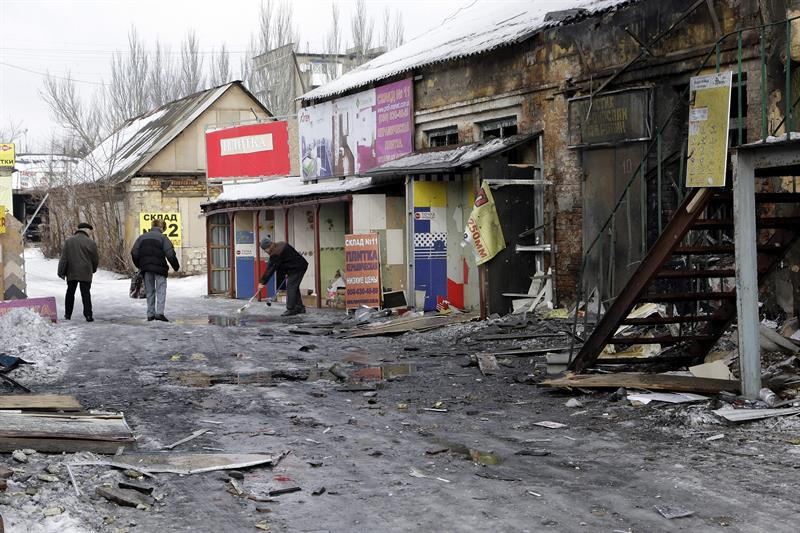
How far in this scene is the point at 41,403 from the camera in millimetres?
8875

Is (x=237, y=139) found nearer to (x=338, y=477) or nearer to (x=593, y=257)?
(x=593, y=257)

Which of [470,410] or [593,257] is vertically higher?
[593,257]

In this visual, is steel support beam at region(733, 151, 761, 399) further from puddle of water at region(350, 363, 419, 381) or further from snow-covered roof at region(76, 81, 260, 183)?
snow-covered roof at region(76, 81, 260, 183)

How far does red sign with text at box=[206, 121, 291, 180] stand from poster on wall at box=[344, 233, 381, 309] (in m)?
7.77

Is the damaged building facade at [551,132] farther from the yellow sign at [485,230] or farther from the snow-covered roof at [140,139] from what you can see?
the snow-covered roof at [140,139]

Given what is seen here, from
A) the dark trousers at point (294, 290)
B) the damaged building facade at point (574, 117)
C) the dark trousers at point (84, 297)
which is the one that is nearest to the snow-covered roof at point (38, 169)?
the dark trousers at point (294, 290)

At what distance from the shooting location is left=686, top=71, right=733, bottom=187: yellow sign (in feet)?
29.5

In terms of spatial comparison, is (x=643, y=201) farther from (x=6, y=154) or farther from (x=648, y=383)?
(x=6, y=154)

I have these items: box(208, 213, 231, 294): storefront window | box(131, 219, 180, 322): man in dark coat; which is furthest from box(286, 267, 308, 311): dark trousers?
box(208, 213, 231, 294): storefront window

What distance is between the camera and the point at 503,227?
17.1 metres

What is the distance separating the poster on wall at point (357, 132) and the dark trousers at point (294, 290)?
3177 millimetres

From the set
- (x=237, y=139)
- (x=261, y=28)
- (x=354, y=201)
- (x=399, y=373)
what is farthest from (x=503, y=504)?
(x=261, y=28)

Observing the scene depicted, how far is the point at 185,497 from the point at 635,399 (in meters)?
4.60

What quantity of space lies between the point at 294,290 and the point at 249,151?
838cm
